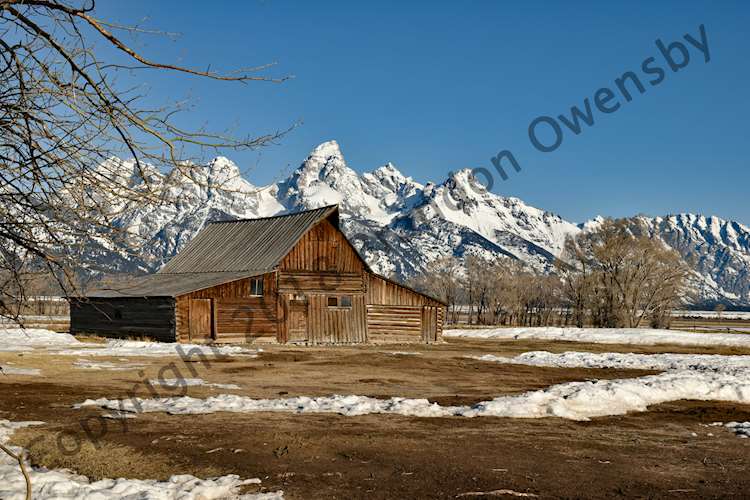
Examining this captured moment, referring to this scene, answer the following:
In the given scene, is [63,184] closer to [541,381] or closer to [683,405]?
[683,405]

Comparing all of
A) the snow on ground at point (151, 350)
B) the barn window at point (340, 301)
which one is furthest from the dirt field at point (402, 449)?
the barn window at point (340, 301)

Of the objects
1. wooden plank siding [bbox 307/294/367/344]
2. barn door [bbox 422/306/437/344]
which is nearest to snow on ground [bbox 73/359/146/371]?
wooden plank siding [bbox 307/294/367/344]

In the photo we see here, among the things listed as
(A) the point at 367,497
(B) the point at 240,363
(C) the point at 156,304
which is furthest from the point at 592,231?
(A) the point at 367,497

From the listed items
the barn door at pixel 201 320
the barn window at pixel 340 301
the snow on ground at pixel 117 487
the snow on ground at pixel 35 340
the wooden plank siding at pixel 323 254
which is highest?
the wooden plank siding at pixel 323 254

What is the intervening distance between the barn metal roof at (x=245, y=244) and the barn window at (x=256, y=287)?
0.87 metres

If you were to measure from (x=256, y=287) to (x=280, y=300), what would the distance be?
1.70 meters

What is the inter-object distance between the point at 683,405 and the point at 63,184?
15.7 m

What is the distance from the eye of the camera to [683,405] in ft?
56.2

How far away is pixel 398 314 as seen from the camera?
44500 mm

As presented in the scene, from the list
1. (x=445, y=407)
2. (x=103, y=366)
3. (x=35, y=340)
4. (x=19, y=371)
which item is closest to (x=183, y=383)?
(x=103, y=366)

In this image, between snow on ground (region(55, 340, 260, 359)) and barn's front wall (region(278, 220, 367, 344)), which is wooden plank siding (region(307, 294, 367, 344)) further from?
snow on ground (region(55, 340, 260, 359))

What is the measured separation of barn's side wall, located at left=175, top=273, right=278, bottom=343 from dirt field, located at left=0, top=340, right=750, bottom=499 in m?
19.3

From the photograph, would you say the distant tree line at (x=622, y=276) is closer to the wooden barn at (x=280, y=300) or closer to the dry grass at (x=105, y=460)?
the wooden barn at (x=280, y=300)

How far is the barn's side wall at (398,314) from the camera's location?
43750 millimetres
